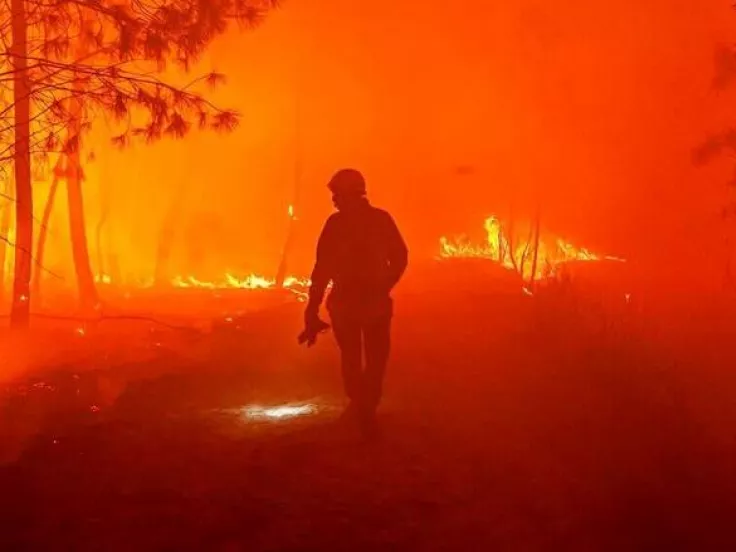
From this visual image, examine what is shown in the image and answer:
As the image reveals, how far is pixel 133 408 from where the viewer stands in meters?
7.80

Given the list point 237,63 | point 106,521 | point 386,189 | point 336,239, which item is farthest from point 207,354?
point 386,189

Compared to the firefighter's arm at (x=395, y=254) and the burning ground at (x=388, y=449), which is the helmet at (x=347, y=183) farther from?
the burning ground at (x=388, y=449)

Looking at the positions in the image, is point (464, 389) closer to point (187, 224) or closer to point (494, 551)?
point (494, 551)

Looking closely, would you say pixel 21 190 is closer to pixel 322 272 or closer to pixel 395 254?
pixel 322 272

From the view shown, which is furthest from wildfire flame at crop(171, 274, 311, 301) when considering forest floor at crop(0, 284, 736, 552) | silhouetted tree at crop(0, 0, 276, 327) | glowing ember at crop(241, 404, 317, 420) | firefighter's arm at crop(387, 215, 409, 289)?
firefighter's arm at crop(387, 215, 409, 289)

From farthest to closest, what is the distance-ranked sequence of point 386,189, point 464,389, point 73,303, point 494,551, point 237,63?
point 386,189 < point 237,63 < point 73,303 < point 464,389 < point 494,551

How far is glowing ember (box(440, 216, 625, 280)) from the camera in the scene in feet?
85.6

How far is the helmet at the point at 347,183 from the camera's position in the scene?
5.77 m

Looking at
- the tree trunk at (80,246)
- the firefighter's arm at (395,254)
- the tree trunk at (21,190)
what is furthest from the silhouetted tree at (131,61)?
the tree trunk at (80,246)

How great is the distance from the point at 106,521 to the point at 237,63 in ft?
82.1

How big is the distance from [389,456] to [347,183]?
211 centimetres

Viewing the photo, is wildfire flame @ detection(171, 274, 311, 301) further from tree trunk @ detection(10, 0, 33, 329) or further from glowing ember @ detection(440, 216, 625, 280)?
tree trunk @ detection(10, 0, 33, 329)

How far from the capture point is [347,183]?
577cm

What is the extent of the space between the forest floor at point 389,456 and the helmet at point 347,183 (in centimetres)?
198
